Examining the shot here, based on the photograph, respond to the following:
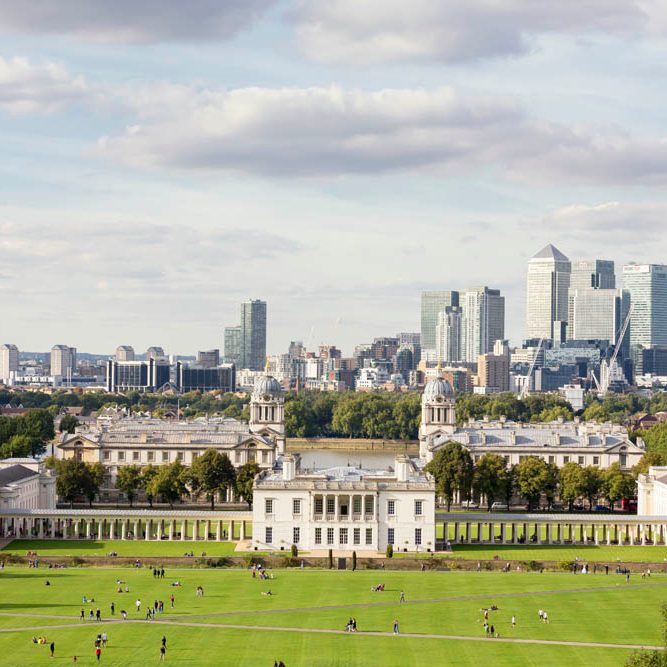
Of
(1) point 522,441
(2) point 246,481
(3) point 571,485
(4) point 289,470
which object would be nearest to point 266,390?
(1) point 522,441

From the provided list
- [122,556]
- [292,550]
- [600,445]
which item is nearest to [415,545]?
[292,550]

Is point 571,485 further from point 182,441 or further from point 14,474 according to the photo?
point 14,474

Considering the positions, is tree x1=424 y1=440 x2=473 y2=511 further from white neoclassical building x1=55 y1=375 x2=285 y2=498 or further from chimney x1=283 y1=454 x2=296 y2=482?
white neoclassical building x1=55 y1=375 x2=285 y2=498

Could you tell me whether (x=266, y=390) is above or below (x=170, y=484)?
above

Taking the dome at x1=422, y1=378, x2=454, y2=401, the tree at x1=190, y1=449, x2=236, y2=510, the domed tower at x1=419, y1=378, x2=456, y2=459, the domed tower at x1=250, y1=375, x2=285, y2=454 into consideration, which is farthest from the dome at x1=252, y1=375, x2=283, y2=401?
the tree at x1=190, y1=449, x2=236, y2=510

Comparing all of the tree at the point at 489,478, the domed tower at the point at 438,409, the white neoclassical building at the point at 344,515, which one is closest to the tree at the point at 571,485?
the tree at the point at 489,478

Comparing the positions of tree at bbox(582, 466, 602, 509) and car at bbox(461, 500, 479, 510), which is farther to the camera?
car at bbox(461, 500, 479, 510)

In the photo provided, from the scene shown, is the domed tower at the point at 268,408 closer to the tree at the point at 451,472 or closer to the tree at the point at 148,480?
the tree at the point at 148,480
